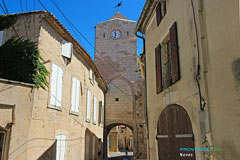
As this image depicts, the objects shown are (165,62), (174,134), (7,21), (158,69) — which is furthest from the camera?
(7,21)

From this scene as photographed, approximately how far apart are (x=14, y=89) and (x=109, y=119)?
13.0 meters

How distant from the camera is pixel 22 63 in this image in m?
7.07

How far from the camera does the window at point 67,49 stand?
9023 millimetres

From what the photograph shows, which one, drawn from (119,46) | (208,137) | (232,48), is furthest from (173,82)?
(119,46)

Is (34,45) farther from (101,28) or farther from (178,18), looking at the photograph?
(101,28)

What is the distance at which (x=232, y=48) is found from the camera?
3.50m

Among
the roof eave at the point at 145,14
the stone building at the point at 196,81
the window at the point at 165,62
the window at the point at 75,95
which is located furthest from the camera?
the window at the point at 75,95

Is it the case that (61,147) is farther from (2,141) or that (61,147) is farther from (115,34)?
(115,34)

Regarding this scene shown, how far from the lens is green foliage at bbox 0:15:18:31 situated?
7.74 m

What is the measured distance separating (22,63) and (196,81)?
17.5 feet

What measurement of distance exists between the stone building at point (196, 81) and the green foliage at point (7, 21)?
490 cm

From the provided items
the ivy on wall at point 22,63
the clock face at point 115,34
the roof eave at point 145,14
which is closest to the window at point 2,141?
the ivy on wall at point 22,63

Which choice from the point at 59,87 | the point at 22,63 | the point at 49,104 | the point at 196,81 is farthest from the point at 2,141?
the point at 196,81

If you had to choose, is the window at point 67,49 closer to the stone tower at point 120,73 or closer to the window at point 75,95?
the window at point 75,95
